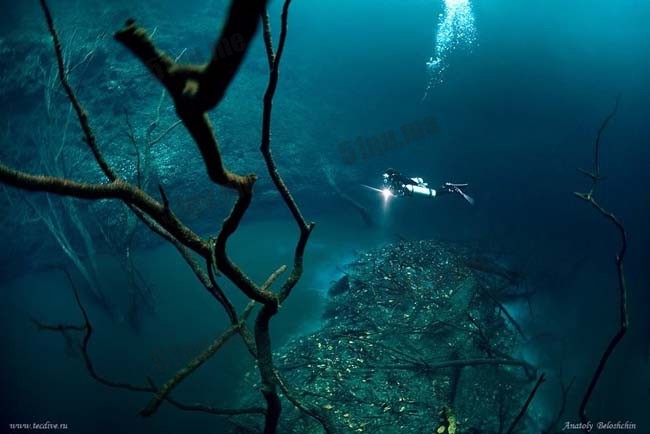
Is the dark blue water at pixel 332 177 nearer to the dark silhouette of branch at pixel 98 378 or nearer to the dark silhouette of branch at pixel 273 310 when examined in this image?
the dark silhouette of branch at pixel 98 378

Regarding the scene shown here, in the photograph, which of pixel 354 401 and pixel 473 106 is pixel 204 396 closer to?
pixel 354 401

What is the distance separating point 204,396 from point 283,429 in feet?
8.80

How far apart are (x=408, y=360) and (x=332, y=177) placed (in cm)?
975

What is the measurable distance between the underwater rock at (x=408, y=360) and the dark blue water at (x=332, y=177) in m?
1.47

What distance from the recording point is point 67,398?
770 centimetres

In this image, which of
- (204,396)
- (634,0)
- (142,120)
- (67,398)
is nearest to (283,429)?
(204,396)

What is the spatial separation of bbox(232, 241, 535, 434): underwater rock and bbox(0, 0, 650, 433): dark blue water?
1.47m

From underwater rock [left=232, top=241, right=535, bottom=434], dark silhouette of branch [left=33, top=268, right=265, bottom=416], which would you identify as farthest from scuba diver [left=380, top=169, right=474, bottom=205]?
dark silhouette of branch [left=33, top=268, right=265, bottom=416]

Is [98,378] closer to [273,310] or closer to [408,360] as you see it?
[273,310]

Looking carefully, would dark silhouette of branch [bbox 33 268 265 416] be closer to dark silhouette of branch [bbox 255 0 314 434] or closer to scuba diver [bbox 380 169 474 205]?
dark silhouette of branch [bbox 255 0 314 434]

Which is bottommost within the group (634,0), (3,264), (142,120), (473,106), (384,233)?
(3,264)

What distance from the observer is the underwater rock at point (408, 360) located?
549cm

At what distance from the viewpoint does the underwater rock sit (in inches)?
216

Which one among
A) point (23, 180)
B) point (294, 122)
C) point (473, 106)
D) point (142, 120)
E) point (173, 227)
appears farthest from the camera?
point (473, 106)
